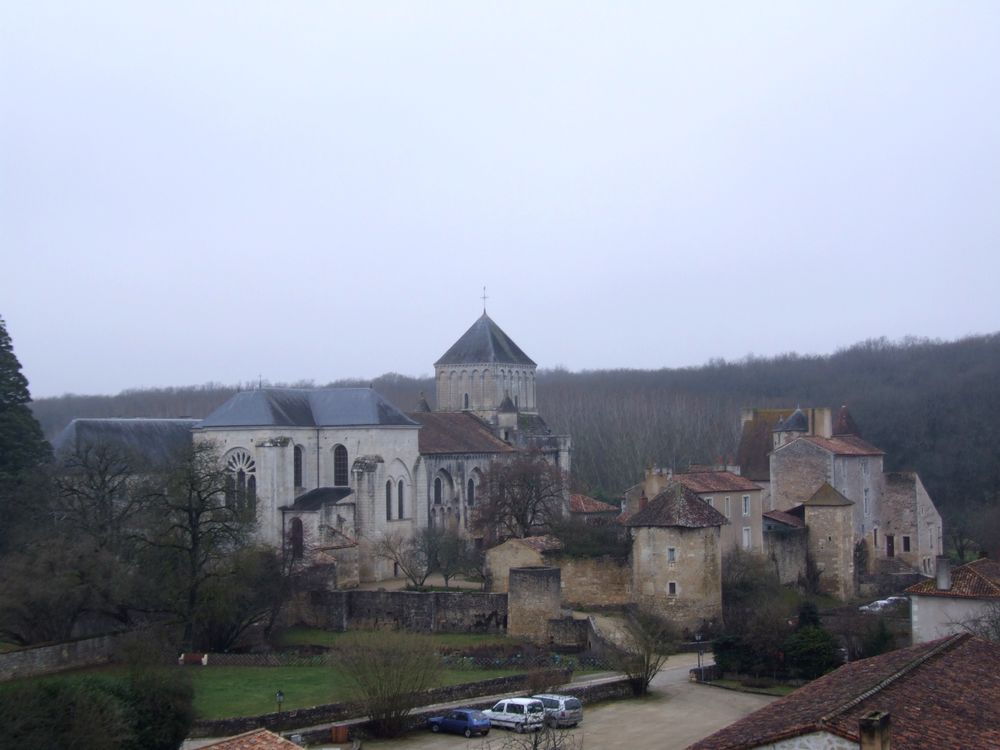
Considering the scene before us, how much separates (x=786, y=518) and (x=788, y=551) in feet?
7.30

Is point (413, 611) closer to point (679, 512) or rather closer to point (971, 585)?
point (679, 512)

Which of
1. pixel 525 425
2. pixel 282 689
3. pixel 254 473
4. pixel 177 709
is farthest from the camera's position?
pixel 525 425

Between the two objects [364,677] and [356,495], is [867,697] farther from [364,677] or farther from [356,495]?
[356,495]

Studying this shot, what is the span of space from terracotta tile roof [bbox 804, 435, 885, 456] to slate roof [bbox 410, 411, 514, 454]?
1497 cm

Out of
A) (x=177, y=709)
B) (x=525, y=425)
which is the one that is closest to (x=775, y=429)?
(x=525, y=425)

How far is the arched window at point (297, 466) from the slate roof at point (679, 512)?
58.2 feet

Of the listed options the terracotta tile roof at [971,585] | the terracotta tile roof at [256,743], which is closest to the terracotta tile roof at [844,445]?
the terracotta tile roof at [971,585]

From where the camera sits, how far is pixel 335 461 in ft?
181

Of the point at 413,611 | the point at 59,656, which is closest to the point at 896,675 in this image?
the point at 59,656

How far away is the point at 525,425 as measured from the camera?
69.1 m

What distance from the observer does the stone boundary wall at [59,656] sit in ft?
107

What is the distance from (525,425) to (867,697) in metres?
51.2

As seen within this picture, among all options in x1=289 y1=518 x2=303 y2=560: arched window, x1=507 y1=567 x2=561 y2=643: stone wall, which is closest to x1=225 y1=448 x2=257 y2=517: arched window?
x1=289 y1=518 x2=303 y2=560: arched window

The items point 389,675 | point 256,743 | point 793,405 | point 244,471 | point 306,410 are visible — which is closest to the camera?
point 256,743
